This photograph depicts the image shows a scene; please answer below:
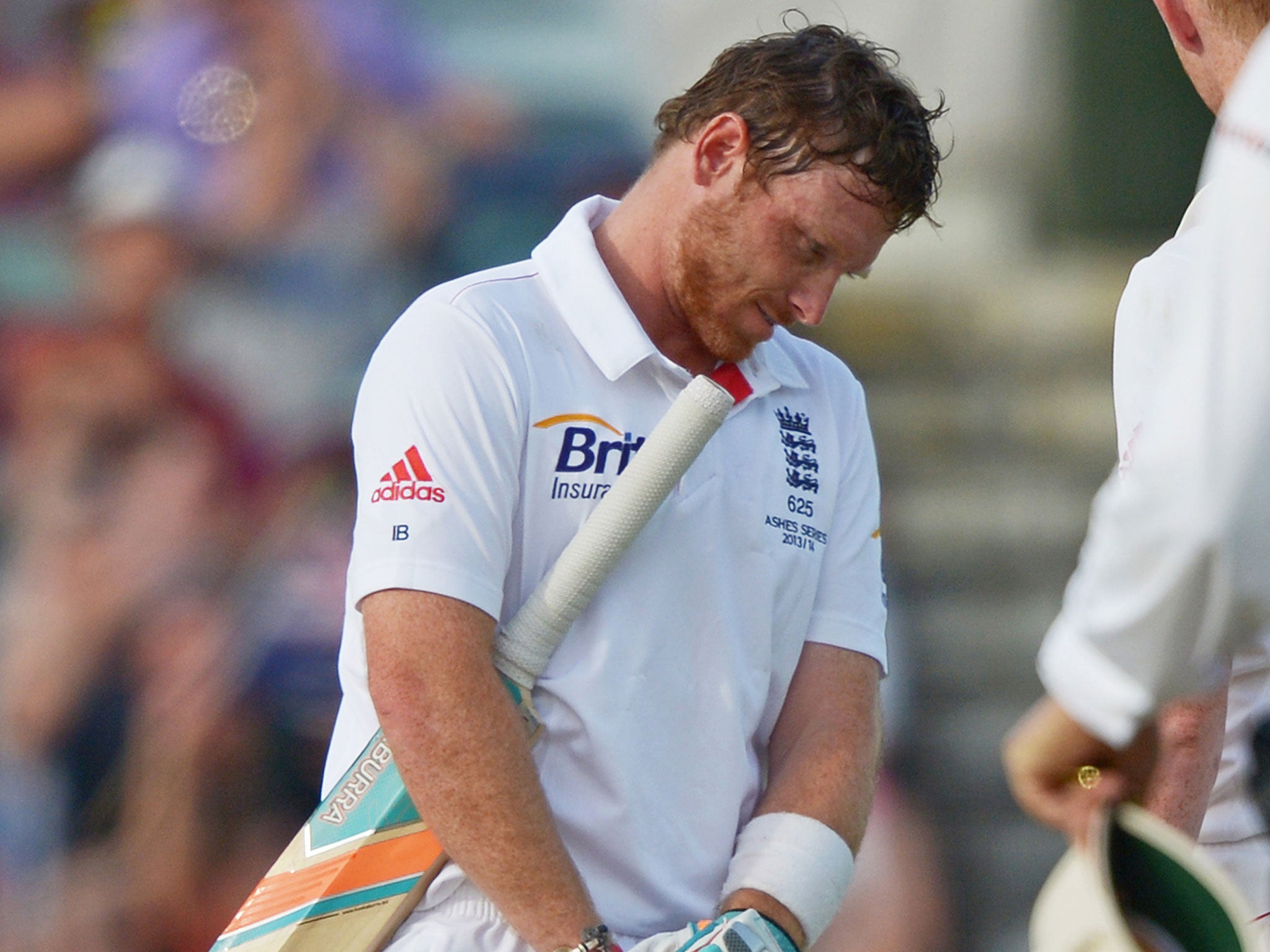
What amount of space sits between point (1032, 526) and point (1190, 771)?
9.61 ft

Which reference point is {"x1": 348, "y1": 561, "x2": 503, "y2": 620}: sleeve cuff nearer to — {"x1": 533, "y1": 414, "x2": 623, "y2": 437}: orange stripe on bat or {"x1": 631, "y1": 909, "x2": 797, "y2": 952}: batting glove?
{"x1": 533, "y1": 414, "x2": 623, "y2": 437}: orange stripe on bat

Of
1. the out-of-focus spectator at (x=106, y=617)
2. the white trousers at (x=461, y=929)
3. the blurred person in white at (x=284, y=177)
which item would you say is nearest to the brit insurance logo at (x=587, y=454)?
the white trousers at (x=461, y=929)

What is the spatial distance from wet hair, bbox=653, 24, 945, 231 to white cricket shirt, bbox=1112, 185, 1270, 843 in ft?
0.97

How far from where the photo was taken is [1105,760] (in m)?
1.15

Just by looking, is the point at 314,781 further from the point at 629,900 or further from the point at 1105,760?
the point at 1105,760

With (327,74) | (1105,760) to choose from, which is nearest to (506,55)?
(327,74)

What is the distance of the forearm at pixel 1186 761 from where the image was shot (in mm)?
1830

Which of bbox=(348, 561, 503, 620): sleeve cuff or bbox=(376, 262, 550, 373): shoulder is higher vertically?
bbox=(376, 262, 550, 373): shoulder

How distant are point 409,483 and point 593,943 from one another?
52cm

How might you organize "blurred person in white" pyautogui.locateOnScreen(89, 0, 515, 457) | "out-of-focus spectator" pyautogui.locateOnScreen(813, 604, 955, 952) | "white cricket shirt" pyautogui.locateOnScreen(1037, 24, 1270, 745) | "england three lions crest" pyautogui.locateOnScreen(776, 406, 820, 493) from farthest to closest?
"blurred person in white" pyautogui.locateOnScreen(89, 0, 515, 457) → "out-of-focus spectator" pyautogui.locateOnScreen(813, 604, 955, 952) → "england three lions crest" pyautogui.locateOnScreen(776, 406, 820, 493) → "white cricket shirt" pyautogui.locateOnScreen(1037, 24, 1270, 745)

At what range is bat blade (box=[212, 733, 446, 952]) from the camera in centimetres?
170

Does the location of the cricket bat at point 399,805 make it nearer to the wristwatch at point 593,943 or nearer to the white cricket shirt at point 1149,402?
the wristwatch at point 593,943

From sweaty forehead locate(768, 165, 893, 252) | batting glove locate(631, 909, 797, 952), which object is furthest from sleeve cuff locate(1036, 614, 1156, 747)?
sweaty forehead locate(768, 165, 893, 252)

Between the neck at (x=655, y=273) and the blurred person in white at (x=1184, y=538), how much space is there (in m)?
0.88
